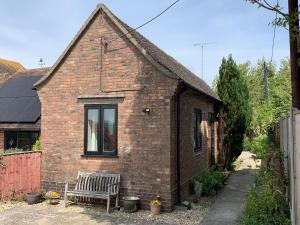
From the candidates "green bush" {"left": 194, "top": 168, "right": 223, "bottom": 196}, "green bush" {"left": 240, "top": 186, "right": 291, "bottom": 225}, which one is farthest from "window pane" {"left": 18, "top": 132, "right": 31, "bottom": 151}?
"green bush" {"left": 240, "top": 186, "right": 291, "bottom": 225}

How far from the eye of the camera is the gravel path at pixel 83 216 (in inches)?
352

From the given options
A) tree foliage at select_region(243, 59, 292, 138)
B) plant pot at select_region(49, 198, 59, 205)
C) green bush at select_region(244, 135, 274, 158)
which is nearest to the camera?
plant pot at select_region(49, 198, 59, 205)

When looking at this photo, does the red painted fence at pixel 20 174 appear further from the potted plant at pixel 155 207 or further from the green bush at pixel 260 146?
the green bush at pixel 260 146

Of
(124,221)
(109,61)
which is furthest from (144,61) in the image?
(124,221)

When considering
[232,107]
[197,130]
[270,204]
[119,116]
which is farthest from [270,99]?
[270,204]

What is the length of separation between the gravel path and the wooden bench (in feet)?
1.44

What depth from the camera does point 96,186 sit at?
34.8 feet

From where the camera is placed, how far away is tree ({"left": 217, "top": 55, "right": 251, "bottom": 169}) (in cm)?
1758

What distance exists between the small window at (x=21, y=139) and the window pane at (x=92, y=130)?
4540 mm

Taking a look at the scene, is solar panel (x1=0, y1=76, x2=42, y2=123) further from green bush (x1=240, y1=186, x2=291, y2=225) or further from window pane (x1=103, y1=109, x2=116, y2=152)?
green bush (x1=240, y1=186, x2=291, y2=225)

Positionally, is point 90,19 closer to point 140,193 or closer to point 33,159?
point 33,159

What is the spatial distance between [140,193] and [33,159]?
390 centimetres

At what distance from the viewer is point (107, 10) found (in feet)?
35.7

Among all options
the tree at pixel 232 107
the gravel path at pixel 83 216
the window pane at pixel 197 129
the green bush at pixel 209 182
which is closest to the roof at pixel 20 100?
the gravel path at pixel 83 216
